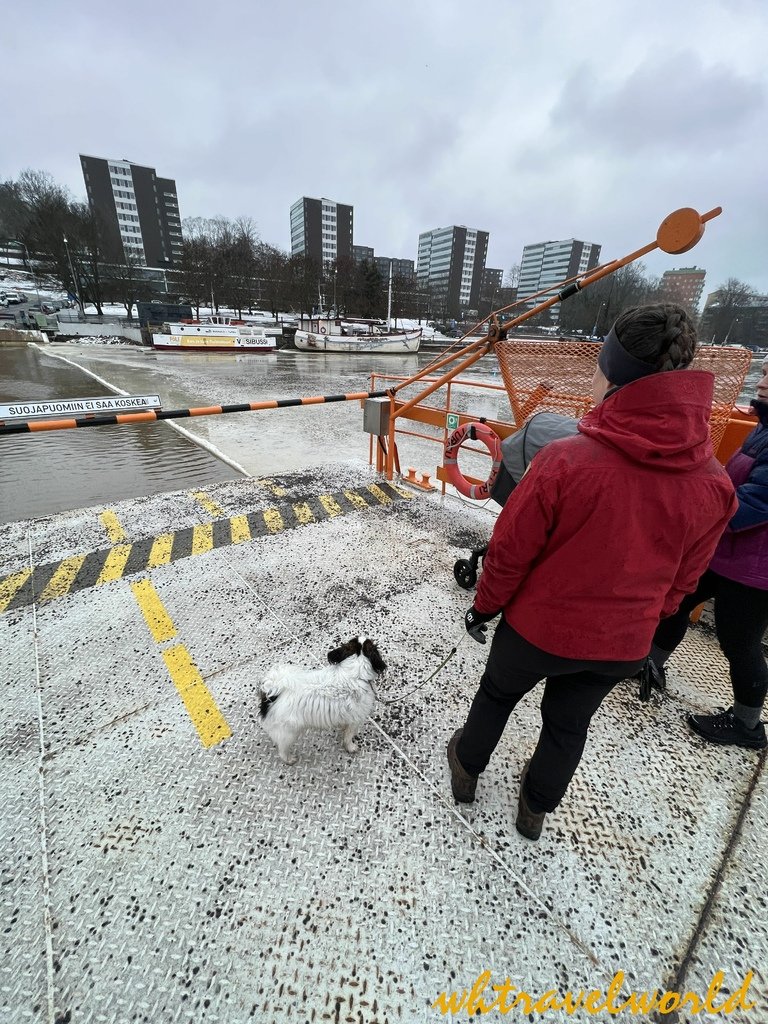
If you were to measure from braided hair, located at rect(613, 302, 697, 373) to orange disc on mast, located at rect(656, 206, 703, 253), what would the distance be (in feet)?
6.30

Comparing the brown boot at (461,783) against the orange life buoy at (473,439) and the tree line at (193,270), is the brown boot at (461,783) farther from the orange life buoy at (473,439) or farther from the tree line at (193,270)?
the tree line at (193,270)

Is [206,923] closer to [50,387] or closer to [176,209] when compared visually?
[50,387]

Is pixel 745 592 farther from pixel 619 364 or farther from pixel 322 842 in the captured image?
pixel 322 842

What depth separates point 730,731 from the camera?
2.09 meters

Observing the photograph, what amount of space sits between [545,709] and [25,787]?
7.15 feet

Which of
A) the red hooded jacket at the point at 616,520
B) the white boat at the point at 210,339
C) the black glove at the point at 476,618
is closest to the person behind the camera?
the red hooded jacket at the point at 616,520

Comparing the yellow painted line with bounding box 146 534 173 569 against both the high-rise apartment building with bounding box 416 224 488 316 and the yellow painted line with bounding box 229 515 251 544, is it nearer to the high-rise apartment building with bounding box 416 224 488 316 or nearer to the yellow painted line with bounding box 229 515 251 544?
the yellow painted line with bounding box 229 515 251 544

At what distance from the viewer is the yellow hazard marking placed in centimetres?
486

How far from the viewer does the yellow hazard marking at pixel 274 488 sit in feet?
15.9

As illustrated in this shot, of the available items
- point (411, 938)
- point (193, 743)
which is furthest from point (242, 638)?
point (411, 938)

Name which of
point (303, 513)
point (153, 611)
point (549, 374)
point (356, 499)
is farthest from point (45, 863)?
point (549, 374)

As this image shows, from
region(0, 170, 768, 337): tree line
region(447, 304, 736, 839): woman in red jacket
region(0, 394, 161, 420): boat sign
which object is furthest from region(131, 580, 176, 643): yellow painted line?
region(0, 170, 768, 337): tree line

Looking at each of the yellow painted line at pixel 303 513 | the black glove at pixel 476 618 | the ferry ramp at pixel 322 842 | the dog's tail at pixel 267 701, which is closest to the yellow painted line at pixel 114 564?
the ferry ramp at pixel 322 842

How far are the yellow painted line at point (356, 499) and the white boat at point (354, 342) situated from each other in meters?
29.0
